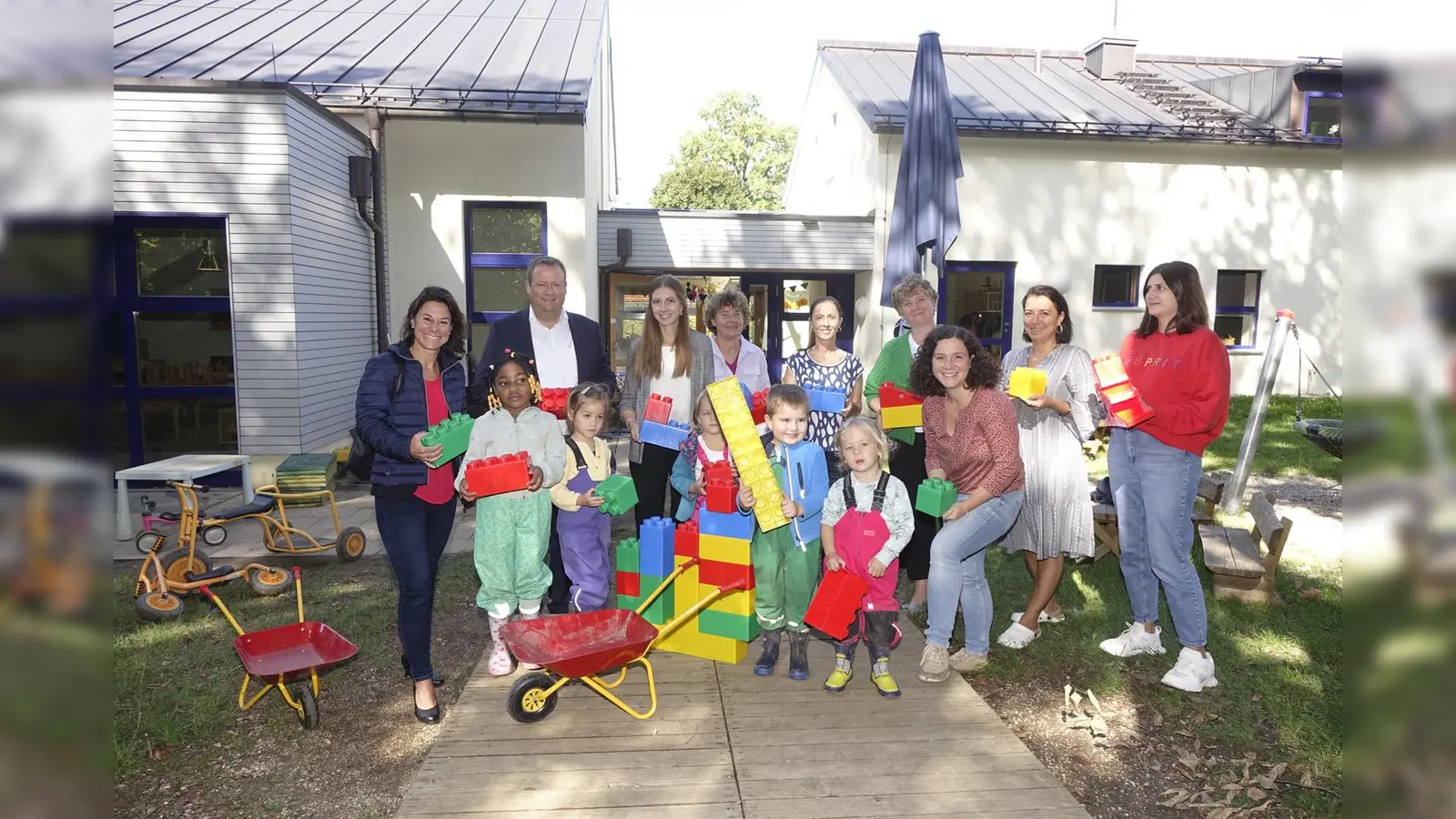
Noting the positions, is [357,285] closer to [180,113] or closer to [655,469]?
[180,113]

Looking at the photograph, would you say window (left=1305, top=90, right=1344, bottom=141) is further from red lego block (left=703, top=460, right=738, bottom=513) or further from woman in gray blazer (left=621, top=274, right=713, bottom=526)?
red lego block (left=703, top=460, right=738, bottom=513)

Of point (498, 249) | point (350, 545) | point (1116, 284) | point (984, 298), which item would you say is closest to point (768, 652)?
point (350, 545)

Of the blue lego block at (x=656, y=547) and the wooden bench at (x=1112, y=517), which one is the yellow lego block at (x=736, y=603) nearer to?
the blue lego block at (x=656, y=547)

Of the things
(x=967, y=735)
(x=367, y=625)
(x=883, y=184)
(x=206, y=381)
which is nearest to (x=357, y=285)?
(x=206, y=381)

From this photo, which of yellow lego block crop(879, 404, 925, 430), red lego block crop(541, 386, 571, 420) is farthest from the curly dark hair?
red lego block crop(541, 386, 571, 420)

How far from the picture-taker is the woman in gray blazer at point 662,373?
16.4 ft

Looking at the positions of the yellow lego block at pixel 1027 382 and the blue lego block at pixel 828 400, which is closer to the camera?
the yellow lego block at pixel 1027 382

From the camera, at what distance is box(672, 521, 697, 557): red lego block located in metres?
4.62

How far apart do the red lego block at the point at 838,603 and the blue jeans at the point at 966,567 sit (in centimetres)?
55

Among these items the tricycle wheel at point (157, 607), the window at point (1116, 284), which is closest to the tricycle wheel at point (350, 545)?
the tricycle wheel at point (157, 607)

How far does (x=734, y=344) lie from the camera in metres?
5.39

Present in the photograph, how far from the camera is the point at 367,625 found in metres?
5.32

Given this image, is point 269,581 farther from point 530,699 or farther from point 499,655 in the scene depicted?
point 530,699

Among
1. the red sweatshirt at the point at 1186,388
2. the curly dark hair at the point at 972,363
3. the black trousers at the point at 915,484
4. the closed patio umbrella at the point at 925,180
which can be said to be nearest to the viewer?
the red sweatshirt at the point at 1186,388
